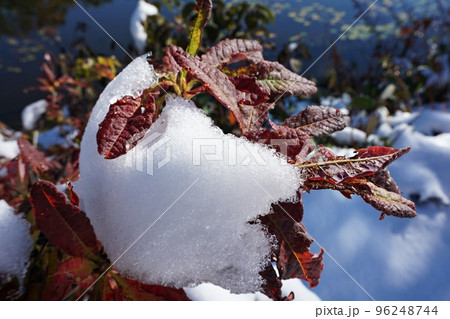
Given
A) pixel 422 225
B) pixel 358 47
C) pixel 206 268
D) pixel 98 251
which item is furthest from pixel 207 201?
pixel 358 47

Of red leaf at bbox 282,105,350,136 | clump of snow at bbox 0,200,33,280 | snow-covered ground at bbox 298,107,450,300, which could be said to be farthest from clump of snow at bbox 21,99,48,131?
red leaf at bbox 282,105,350,136

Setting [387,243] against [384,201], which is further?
[387,243]

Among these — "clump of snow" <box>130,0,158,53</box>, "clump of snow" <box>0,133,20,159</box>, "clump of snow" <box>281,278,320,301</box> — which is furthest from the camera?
"clump of snow" <box>130,0,158,53</box>

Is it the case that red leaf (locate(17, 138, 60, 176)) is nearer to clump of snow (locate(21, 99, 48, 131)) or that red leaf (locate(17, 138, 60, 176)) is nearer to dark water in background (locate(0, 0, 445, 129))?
clump of snow (locate(21, 99, 48, 131))

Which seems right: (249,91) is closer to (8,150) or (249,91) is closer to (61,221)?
(61,221)

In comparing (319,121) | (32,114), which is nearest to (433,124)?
(319,121)

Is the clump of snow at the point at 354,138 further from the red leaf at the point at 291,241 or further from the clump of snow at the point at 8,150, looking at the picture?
the clump of snow at the point at 8,150
